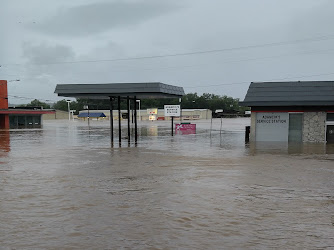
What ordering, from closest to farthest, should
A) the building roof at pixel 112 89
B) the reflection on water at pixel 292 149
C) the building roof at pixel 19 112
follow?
the reflection on water at pixel 292 149 → the building roof at pixel 112 89 → the building roof at pixel 19 112

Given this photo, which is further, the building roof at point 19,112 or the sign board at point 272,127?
the building roof at point 19,112

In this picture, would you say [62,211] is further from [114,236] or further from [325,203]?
[325,203]

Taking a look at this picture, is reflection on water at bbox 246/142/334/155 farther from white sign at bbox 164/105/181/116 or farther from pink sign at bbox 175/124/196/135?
pink sign at bbox 175/124/196/135

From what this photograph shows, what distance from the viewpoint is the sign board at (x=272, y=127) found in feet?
78.2

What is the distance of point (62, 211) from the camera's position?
7285mm

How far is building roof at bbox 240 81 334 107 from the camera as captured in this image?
22.9 m

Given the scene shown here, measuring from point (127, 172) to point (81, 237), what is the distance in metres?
6.12

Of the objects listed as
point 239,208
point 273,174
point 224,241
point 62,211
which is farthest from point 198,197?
point 273,174

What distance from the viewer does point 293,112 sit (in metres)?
23.7

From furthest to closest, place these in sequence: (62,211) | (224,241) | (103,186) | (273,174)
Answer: (273,174) → (103,186) → (62,211) → (224,241)

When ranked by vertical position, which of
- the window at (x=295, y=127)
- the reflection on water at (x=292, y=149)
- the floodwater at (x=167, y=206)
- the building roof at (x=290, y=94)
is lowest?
the reflection on water at (x=292, y=149)

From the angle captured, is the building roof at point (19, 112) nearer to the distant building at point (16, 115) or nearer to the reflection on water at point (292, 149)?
the distant building at point (16, 115)

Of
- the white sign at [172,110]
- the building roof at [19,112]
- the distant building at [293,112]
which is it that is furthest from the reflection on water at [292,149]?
the building roof at [19,112]

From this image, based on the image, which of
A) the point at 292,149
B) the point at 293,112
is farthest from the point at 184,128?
the point at 292,149
